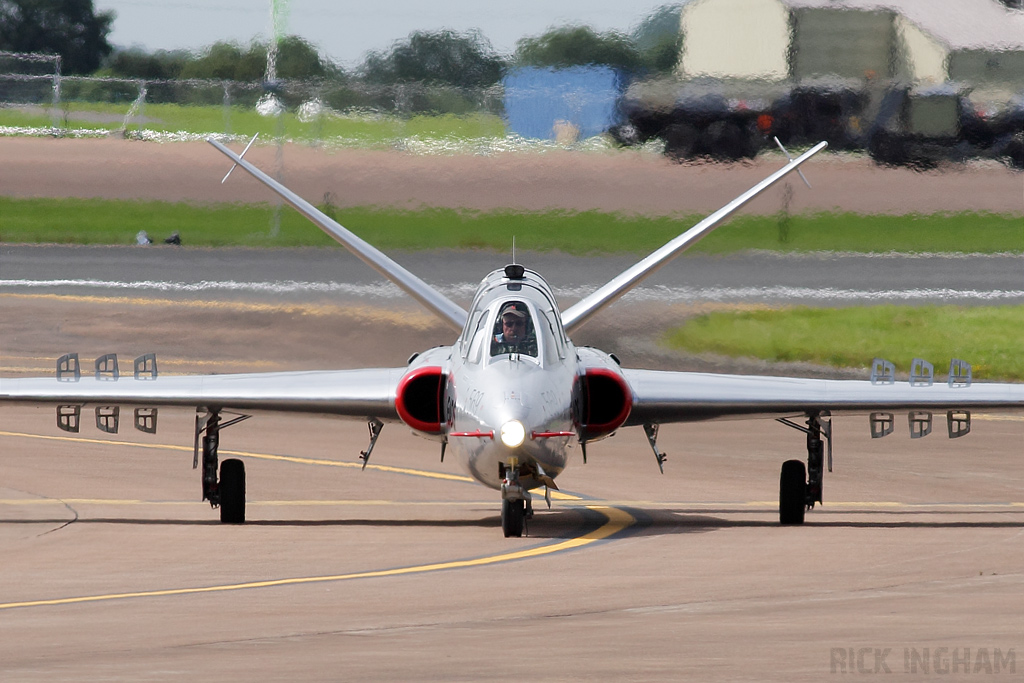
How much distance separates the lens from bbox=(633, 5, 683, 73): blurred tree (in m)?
27.7

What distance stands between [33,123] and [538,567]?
814 inches

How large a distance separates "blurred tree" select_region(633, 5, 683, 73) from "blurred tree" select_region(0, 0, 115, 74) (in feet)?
33.1

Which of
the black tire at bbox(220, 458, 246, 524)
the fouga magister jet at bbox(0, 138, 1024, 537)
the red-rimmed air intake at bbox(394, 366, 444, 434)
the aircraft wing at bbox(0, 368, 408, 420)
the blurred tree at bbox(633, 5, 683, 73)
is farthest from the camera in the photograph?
the blurred tree at bbox(633, 5, 683, 73)

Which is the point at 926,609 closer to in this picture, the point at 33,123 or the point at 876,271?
the point at 876,271

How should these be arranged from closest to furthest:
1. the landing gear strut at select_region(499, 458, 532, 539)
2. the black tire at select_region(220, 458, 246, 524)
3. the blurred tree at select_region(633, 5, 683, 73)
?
1. the landing gear strut at select_region(499, 458, 532, 539)
2. the black tire at select_region(220, 458, 246, 524)
3. the blurred tree at select_region(633, 5, 683, 73)

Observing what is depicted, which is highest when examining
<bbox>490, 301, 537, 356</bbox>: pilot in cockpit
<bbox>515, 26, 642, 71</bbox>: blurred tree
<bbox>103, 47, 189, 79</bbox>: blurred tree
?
<bbox>515, 26, 642, 71</bbox>: blurred tree

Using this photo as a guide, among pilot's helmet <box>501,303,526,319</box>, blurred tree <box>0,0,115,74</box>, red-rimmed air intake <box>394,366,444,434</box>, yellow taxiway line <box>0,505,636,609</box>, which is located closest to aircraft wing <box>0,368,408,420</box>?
red-rimmed air intake <box>394,366,444,434</box>

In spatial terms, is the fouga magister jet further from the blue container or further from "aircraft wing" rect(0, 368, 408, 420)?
the blue container

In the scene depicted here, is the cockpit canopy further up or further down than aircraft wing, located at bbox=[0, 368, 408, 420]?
further up

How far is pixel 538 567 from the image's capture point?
1469cm

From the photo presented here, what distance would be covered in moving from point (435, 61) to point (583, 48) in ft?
8.08

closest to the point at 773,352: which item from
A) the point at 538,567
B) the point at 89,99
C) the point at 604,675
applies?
the point at 89,99

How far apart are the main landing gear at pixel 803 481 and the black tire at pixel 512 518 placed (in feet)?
9.12

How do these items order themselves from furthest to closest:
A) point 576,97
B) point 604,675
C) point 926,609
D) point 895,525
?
point 576,97 → point 895,525 → point 926,609 → point 604,675
